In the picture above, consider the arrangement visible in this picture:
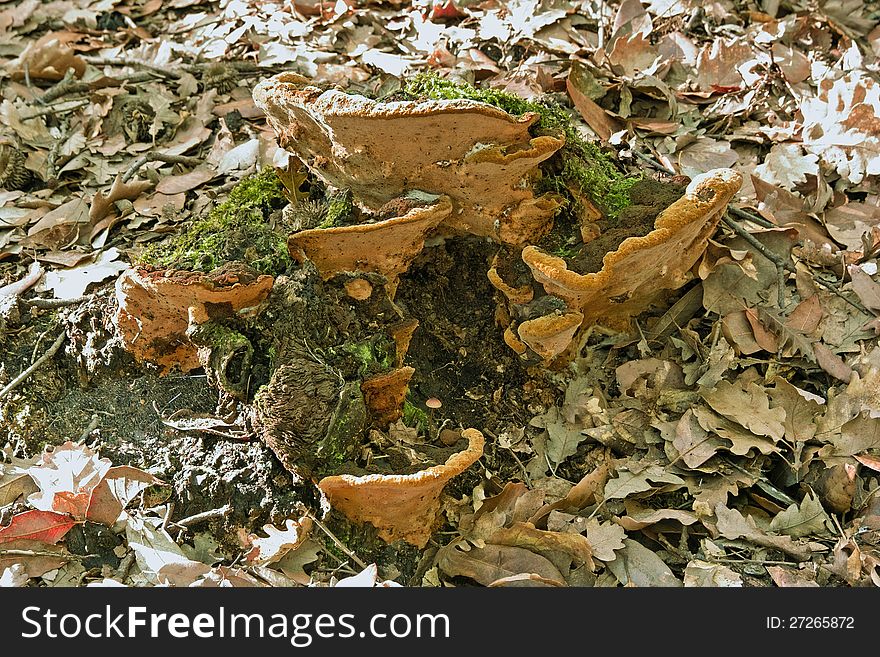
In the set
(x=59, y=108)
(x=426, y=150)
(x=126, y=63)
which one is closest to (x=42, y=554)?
(x=426, y=150)

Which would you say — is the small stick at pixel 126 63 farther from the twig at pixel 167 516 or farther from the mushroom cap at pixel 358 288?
the twig at pixel 167 516

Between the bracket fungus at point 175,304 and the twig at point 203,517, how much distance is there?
52 cm

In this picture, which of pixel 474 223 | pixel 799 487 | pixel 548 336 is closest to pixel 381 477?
pixel 548 336

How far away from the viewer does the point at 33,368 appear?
10.3ft

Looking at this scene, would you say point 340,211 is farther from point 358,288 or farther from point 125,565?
point 125,565

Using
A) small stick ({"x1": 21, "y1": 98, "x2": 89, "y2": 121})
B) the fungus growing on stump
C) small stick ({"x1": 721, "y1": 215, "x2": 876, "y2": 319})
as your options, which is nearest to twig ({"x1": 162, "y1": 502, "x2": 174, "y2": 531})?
the fungus growing on stump

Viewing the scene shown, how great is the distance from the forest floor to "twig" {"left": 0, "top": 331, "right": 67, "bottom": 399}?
11 millimetres

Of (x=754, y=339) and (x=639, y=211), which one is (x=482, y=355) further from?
(x=754, y=339)

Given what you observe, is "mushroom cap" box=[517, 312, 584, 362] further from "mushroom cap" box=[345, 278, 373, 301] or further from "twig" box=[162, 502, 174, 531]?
"twig" box=[162, 502, 174, 531]

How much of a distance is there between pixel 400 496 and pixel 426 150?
1.17m

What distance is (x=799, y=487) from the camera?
3029mm

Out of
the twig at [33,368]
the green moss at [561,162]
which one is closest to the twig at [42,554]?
the twig at [33,368]

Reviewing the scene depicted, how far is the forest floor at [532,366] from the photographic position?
2795 millimetres

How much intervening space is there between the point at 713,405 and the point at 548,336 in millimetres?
737
